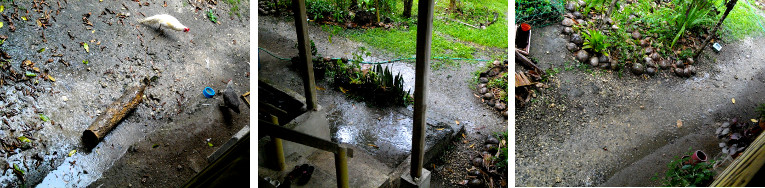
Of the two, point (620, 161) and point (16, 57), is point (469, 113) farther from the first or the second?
point (16, 57)

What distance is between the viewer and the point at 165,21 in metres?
3.46

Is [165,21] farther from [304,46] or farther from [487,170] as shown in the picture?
[487,170]

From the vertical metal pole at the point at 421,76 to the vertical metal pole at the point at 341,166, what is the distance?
0.32 m

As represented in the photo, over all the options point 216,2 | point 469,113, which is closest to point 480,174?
point 469,113

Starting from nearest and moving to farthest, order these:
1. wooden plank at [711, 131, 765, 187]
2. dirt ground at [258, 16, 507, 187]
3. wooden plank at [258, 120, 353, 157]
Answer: wooden plank at [711, 131, 765, 187], wooden plank at [258, 120, 353, 157], dirt ground at [258, 16, 507, 187]

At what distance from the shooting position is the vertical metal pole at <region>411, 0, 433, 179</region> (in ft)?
4.63

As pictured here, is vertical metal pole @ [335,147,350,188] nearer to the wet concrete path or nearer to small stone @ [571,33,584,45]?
the wet concrete path

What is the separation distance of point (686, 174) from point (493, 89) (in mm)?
1677

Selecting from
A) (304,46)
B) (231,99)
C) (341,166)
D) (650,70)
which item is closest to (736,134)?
(650,70)

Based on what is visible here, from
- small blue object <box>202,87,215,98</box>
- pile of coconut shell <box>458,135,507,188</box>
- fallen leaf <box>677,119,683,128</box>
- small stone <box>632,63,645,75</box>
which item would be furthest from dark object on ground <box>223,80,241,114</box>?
fallen leaf <box>677,119,683,128</box>

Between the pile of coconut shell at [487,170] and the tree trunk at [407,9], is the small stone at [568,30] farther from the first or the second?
the tree trunk at [407,9]

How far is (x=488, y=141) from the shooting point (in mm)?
3100

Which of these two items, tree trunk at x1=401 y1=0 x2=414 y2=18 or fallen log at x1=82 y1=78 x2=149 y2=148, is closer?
fallen log at x1=82 y1=78 x2=149 y2=148

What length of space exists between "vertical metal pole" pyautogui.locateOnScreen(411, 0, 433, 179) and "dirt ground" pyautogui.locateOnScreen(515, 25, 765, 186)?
17.1 inches
